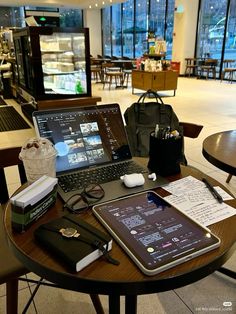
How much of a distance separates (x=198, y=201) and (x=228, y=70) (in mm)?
10150

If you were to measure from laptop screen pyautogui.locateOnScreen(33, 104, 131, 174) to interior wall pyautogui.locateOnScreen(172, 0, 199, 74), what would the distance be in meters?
11.4

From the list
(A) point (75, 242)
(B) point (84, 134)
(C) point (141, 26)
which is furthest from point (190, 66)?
(A) point (75, 242)

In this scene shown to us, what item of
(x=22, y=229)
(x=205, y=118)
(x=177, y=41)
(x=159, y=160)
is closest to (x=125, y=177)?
(x=159, y=160)

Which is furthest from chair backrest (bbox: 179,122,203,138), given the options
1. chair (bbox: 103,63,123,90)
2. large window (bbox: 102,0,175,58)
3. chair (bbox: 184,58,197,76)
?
chair (bbox: 184,58,197,76)

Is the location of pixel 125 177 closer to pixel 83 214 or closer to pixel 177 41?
pixel 83 214

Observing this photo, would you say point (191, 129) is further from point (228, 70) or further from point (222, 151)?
point (228, 70)

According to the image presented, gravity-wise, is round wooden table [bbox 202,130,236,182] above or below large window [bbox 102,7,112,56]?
below

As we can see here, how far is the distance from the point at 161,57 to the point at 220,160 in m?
7.20

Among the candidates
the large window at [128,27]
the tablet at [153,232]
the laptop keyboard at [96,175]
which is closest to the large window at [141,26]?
the large window at [128,27]

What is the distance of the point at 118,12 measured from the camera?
1460 cm

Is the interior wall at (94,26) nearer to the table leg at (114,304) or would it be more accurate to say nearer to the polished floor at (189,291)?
the polished floor at (189,291)

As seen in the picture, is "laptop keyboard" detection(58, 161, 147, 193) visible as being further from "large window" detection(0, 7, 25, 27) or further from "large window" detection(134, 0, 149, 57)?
"large window" detection(0, 7, 25, 27)

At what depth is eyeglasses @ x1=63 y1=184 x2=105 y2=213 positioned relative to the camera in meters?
0.94

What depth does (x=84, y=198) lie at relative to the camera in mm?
978
